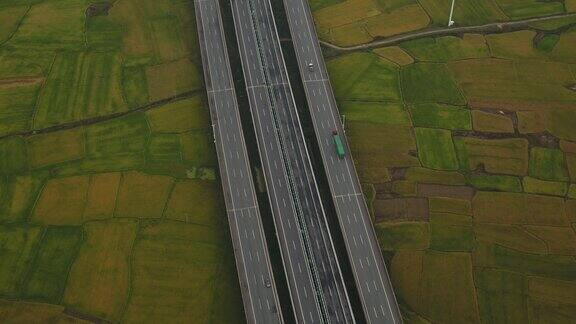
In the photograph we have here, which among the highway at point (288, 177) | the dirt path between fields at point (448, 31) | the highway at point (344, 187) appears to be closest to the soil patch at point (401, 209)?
the highway at point (344, 187)

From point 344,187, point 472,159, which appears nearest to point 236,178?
point 344,187

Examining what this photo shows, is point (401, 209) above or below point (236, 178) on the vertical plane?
above

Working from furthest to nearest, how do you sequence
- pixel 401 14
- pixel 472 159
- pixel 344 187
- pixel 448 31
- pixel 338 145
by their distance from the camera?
1. pixel 401 14
2. pixel 448 31
3. pixel 472 159
4. pixel 338 145
5. pixel 344 187

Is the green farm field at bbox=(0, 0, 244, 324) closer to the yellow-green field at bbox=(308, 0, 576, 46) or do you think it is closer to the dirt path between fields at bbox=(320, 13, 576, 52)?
the yellow-green field at bbox=(308, 0, 576, 46)

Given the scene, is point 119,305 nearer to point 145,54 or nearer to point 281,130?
point 281,130

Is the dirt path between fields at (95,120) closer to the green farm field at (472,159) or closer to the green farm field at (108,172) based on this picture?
the green farm field at (108,172)

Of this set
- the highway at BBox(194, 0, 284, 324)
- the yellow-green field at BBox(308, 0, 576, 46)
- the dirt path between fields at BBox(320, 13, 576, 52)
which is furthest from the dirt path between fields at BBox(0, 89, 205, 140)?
the yellow-green field at BBox(308, 0, 576, 46)

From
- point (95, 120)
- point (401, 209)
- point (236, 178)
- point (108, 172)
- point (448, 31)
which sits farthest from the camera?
point (448, 31)

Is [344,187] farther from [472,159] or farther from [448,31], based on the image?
[448,31]
